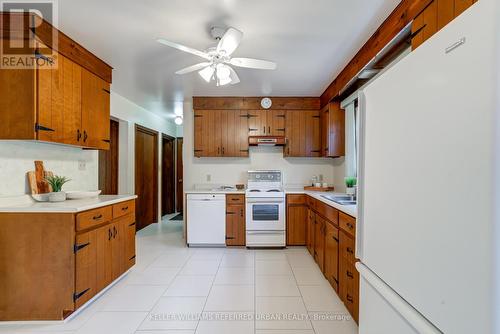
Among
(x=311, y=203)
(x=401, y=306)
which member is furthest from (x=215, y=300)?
(x=401, y=306)

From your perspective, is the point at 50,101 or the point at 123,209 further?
the point at 123,209

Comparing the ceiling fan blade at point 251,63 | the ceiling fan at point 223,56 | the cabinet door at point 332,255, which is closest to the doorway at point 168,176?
the ceiling fan at point 223,56

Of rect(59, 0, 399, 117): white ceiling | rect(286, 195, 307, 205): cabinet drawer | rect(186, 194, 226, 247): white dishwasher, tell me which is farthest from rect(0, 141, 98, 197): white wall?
rect(286, 195, 307, 205): cabinet drawer

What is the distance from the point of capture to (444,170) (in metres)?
0.63

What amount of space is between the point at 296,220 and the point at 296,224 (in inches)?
2.4

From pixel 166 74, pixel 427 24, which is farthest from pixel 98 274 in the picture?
pixel 427 24

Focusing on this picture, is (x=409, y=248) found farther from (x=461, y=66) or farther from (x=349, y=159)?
(x=349, y=159)

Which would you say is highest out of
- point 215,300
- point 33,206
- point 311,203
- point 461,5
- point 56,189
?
point 461,5

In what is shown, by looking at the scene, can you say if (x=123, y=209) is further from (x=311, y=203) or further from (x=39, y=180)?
(x=311, y=203)

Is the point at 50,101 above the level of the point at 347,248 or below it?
above

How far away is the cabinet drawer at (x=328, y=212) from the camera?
7.85 feet

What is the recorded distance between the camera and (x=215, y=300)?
234 cm

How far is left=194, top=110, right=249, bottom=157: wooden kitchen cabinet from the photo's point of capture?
4.18 metres

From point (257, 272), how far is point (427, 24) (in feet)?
8.85
